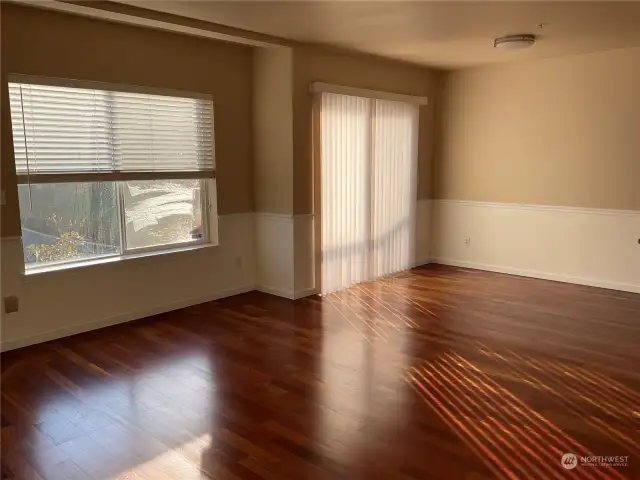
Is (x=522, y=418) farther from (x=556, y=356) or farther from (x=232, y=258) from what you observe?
(x=232, y=258)

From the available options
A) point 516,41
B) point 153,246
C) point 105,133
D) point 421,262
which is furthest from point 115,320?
point 516,41

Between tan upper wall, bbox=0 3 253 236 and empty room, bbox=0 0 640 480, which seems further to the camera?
Result: tan upper wall, bbox=0 3 253 236

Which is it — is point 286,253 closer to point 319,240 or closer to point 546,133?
point 319,240

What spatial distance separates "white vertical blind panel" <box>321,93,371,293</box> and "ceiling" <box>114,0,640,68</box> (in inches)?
24.9

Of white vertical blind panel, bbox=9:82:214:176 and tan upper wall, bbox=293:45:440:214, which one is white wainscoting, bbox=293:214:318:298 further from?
white vertical blind panel, bbox=9:82:214:176

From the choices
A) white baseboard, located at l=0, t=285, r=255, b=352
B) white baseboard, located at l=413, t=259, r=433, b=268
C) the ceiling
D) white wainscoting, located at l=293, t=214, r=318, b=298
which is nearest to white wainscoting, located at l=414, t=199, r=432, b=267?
white baseboard, located at l=413, t=259, r=433, b=268

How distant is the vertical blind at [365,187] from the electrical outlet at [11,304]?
269 cm

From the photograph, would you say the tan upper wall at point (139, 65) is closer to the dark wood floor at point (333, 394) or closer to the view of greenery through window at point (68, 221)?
the view of greenery through window at point (68, 221)

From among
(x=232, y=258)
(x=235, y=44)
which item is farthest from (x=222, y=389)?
(x=235, y=44)

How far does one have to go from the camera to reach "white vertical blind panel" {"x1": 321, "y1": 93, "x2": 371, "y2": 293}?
5.32 m

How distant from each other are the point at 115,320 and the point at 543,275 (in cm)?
445

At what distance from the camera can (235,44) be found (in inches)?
199

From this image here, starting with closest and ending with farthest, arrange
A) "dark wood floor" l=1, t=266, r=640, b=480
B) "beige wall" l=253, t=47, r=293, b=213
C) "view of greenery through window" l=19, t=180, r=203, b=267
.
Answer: "dark wood floor" l=1, t=266, r=640, b=480 → "view of greenery through window" l=19, t=180, r=203, b=267 → "beige wall" l=253, t=47, r=293, b=213

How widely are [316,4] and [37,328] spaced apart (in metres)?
3.04
